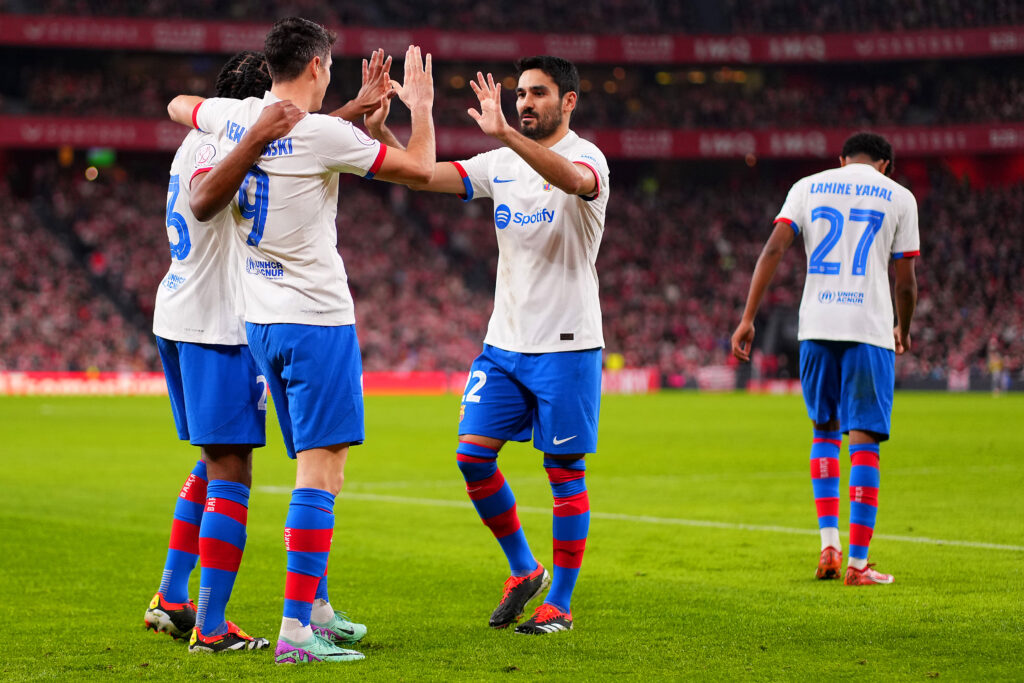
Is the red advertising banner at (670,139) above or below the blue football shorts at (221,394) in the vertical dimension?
above

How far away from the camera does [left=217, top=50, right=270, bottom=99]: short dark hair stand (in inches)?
230

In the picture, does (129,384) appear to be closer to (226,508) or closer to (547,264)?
(547,264)

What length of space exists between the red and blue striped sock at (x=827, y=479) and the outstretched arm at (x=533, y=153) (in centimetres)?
263

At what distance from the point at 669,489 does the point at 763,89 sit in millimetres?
42224

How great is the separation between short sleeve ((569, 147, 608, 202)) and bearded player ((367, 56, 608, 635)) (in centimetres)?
1

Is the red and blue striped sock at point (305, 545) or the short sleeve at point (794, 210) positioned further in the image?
the short sleeve at point (794, 210)

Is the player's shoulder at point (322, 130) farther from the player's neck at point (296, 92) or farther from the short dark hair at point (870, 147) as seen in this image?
the short dark hair at point (870, 147)

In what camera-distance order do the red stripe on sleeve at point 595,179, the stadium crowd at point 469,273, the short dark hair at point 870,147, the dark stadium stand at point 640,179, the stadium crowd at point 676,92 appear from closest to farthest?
the red stripe on sleeve at point 595,179 → the short dark hair at point 870,147 → the stadium crowd at point 469,273 → the dark stadium stand at point 640,179 → the stadium crowd at point 676,92

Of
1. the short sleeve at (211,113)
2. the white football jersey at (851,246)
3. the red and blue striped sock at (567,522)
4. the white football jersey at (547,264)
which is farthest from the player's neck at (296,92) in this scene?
the white football jersey at (851,246)

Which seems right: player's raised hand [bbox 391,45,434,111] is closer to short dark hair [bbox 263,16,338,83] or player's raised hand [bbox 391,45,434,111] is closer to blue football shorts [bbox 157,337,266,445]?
short dark hair [bbox 263,16,338,83]

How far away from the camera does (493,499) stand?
20.8 ft

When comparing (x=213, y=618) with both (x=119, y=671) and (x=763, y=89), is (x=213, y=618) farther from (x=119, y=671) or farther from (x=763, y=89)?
(x=763, y=89)

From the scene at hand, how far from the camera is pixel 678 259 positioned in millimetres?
47938

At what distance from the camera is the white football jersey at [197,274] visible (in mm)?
5762
